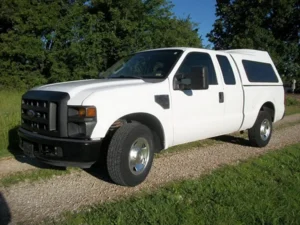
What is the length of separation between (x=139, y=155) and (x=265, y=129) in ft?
12.5

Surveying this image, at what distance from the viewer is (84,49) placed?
61.1ft

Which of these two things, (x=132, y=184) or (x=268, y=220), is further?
(x=132, y=184)

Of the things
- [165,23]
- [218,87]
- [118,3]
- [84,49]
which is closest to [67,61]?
[84,49]

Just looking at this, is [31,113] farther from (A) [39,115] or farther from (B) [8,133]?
(B) [8,133]

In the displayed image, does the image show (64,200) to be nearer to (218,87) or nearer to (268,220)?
(268,220)

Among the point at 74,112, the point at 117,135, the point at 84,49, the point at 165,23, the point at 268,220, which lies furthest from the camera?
the point at 165,23

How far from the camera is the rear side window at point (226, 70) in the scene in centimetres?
579

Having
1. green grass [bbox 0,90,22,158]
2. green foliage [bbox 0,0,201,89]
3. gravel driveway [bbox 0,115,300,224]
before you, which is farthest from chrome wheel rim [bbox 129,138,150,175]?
green foliage [bbox 0,0,201,89]

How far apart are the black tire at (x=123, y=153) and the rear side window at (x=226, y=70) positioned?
7.42 feet

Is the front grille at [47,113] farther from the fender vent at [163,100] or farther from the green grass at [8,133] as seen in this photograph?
the green grass at [8,133]

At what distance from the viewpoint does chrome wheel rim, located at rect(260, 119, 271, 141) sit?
686 cm

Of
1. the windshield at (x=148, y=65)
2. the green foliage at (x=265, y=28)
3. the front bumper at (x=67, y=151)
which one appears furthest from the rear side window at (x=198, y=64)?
the green foliage at (x=265, y=28)

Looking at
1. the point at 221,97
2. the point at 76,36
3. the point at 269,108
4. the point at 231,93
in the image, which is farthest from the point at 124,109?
the point at 76,36

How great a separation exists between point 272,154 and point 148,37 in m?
13.9
